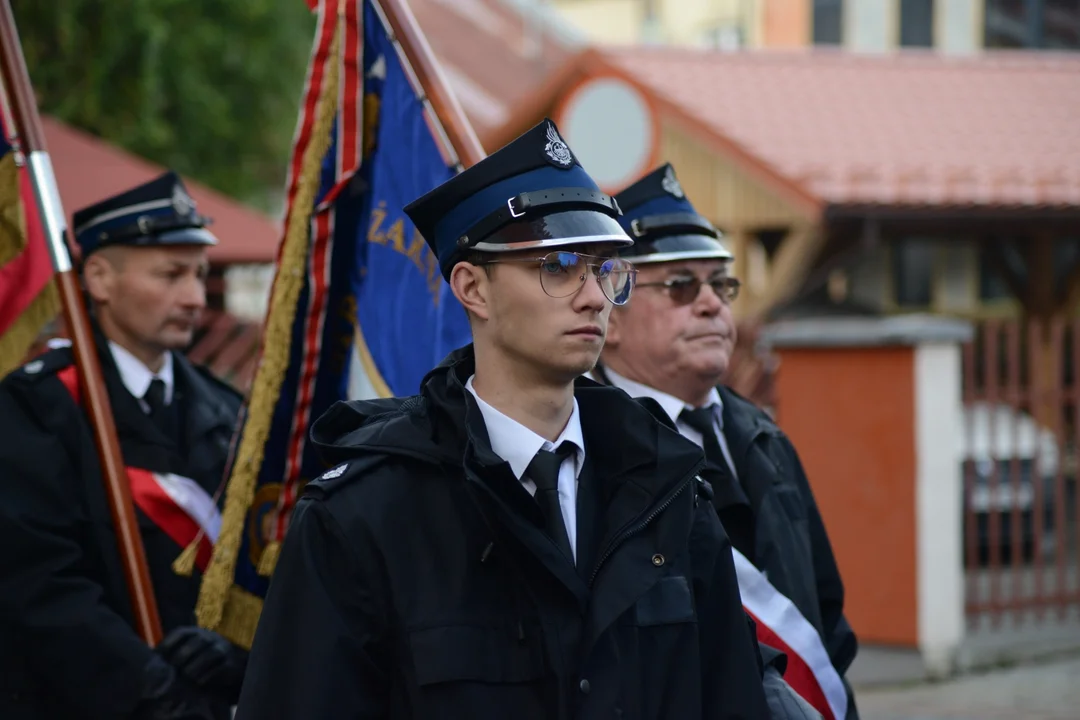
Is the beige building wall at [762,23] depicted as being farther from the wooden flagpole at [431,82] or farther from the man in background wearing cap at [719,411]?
the wooden flagpole at [431,82]

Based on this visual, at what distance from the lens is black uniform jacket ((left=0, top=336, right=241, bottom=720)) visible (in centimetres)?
371

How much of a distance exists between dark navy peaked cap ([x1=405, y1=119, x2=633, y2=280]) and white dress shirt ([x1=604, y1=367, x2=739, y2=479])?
3.84ft

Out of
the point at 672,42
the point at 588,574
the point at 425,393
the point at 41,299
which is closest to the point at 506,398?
the point at 425,393

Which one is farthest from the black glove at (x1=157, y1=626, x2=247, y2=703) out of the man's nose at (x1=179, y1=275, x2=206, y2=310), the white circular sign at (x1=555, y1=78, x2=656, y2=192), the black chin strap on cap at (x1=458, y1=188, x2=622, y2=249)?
the white circular sign at (x1=555, y1=78, x2=656, y2=192)

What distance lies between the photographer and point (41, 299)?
438 centimetres

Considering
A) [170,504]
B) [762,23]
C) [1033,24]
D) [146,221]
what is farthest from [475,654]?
[762,23]

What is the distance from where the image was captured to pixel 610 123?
594 inches

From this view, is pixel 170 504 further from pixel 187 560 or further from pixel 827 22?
pixel 827 22

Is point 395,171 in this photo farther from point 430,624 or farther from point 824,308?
point 824,308

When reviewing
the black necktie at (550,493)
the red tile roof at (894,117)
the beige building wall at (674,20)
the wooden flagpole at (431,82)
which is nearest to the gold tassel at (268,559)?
the wooden flagpole at (431,82)

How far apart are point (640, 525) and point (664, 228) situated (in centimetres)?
158

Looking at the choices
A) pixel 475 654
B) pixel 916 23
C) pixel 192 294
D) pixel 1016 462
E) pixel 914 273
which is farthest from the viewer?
pixel 916 23

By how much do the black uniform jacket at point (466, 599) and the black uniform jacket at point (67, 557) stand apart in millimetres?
1662

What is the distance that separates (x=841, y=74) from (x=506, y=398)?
627 inches
